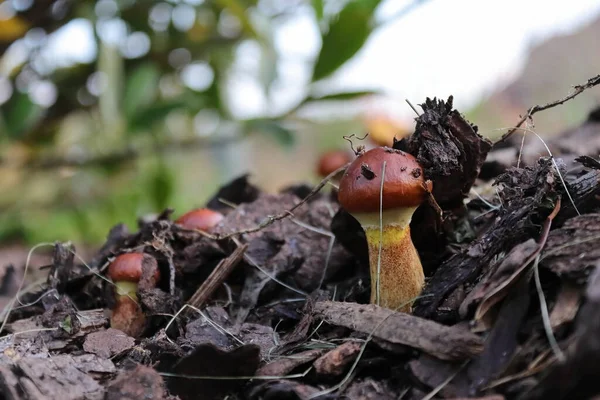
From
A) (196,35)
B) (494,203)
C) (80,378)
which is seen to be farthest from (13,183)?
(494,203)

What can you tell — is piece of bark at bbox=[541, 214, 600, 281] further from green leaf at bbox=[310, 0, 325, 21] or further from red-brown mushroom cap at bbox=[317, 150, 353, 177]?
red-brown mushroom cap at bbox=[317, 150, 353, 177]

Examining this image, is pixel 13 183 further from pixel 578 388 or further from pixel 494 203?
pixel 578 388

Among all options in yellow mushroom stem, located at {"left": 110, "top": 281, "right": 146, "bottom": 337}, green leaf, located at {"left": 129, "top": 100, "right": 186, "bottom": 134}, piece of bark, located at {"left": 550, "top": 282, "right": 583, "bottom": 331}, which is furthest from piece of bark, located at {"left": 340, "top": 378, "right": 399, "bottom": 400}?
green leaf, located at {"left": 129, "top": 100, "right": 186, "bottom": 134}

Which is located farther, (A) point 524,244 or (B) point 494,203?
(B) point 494,203

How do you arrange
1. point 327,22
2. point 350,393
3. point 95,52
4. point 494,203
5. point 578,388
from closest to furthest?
point 578,388 < point 350,393 < point 494,203 < point 327,22 < point 95,52

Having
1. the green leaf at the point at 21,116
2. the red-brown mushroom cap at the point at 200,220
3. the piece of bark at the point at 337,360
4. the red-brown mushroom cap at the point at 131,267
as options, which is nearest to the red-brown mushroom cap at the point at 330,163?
the red-brown mushroom cap at the point at 200,220
